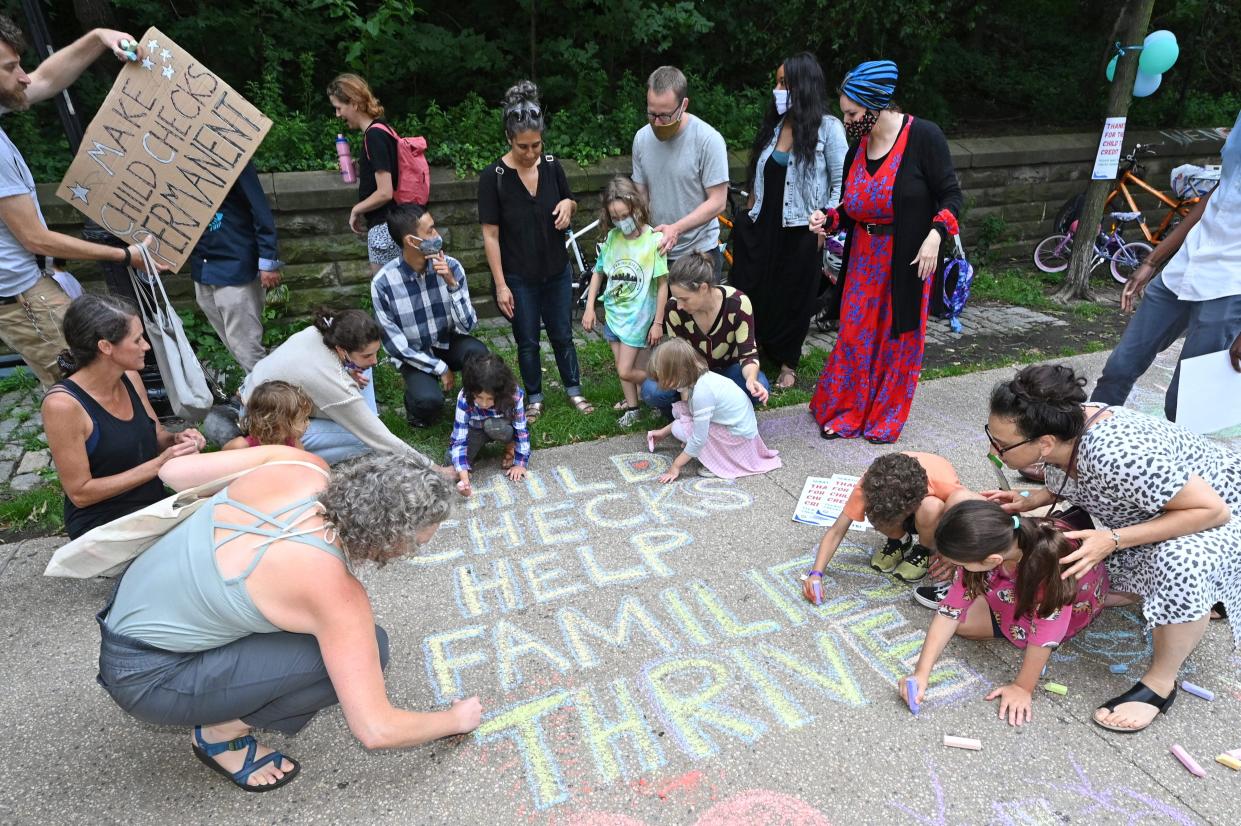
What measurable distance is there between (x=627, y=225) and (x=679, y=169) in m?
0.48

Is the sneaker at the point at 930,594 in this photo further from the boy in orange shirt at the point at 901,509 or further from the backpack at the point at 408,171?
the backpack at the point at 408,171

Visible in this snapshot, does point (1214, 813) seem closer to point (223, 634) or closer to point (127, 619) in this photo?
point (223, 634)

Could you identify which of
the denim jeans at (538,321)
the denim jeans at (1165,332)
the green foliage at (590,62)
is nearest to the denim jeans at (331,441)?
the denim jeans at (538,321)

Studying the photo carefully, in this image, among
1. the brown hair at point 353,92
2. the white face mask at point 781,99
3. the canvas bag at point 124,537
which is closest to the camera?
the canvas bag at point 124,537

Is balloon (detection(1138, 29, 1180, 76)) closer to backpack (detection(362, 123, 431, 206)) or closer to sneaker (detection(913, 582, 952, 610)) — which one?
sneaker (detection(913, 582, 952, 610))

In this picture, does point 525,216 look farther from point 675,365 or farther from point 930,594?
point 930,594

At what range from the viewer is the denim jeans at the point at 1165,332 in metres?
3.06

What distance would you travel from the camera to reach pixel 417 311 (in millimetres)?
3975

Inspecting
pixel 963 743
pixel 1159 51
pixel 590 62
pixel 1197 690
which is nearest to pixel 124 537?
pixel 963 743

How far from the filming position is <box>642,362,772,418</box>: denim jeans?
393 centimetres

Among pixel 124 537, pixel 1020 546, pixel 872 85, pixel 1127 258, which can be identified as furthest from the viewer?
pixel 1127 258

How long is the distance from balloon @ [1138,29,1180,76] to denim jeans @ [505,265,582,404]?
508cm

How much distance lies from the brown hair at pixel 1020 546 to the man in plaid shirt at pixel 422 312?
2728mm

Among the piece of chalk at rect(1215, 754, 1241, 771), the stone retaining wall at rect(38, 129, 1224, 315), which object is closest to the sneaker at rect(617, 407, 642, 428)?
the stone retaining wall at rect(38, 129, 1224, 315)
